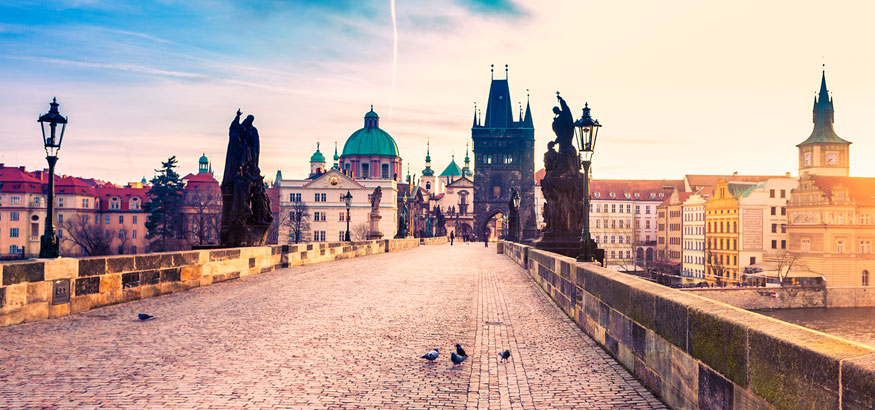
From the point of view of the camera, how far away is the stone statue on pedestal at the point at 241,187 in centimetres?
1850

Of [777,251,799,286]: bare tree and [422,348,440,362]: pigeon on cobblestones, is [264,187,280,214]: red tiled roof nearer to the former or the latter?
[777,251,799,286]: bare tree

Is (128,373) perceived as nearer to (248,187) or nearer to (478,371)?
(478,371)

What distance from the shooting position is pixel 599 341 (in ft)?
27.3

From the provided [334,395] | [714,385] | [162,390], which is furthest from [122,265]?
[714,385]

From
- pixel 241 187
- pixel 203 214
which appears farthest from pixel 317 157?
pixel 241 187

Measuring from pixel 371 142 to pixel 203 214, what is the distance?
151ft

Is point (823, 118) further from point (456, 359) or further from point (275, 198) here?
point (456, 359)

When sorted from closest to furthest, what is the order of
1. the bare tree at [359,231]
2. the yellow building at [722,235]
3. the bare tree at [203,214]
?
the bare tree at [203,214], the yellow building at [722,235], the bare tree at [359,231]

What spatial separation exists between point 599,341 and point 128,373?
512cm

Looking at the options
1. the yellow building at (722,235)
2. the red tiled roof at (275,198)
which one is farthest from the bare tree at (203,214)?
the yellow building at (722,235)

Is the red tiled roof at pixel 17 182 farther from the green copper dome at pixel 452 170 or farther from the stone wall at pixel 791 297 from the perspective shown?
the green copper dome at pixel 452 170

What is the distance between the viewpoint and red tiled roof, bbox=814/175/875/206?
271 feet

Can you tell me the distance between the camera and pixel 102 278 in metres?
11.2

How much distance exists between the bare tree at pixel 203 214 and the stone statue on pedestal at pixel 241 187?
62592 millimetres
